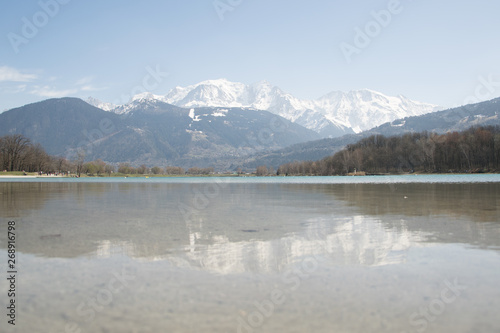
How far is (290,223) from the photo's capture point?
20.5 metres

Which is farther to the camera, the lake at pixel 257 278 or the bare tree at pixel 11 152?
the bare tree at pixel 11 152

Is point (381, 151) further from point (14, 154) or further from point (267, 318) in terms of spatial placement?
point (267, 318)

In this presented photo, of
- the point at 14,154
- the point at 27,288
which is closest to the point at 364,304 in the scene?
the point at 27,288

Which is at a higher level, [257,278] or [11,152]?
[11,152]

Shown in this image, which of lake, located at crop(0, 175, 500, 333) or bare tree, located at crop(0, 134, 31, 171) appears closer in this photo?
lake, located at crop(0, 175, 500, 333)

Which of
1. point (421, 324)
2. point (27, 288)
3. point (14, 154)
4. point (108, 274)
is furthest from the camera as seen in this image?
point (14, 154)

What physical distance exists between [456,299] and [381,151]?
201 meters

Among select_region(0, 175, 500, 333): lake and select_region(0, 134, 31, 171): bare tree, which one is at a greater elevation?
select_region(0, 134, 31, 171): bare tree

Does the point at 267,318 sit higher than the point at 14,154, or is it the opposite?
the point at 14,154

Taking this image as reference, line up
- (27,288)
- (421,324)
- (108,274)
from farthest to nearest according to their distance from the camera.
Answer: (108,274) → (27,288) → (421,324)

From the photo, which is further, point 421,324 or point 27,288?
point 27,288

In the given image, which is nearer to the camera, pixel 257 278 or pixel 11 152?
pixel 257 278

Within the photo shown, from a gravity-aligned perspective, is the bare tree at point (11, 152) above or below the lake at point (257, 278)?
above

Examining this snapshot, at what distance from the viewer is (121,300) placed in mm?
8336
